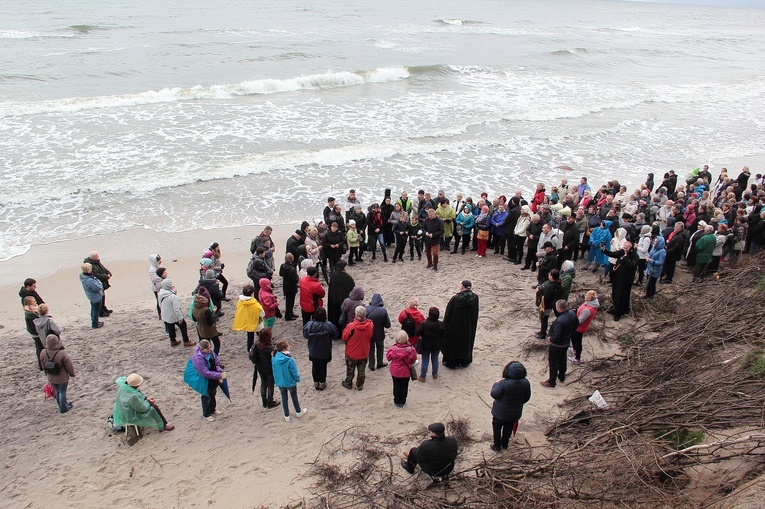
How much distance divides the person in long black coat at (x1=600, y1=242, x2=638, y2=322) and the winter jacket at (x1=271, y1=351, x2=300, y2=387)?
5.91 metres

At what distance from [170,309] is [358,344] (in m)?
3.41

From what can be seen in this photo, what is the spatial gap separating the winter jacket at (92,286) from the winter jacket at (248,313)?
3.13m

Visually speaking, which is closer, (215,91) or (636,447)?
(636,447)

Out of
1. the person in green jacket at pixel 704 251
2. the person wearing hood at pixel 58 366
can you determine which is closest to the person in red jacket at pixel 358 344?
the person wearing hood at pixel 58 366

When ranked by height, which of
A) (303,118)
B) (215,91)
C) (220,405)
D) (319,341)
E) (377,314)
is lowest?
(220,405)

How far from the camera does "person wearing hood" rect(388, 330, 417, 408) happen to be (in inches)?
286

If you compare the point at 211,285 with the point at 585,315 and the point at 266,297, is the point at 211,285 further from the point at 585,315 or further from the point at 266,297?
the point at 585,315

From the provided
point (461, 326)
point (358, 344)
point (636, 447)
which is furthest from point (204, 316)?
point (636, 447)

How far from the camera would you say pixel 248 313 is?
877cm

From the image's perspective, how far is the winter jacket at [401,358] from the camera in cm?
729

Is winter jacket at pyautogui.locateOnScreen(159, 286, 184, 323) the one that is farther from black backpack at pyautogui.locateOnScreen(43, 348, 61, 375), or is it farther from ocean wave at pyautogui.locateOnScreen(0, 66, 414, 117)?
ocean wave at pyautogui.locateOnScreen(0, 66, 414, 117)

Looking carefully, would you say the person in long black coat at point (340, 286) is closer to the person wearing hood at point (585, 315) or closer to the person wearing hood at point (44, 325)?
the person wearing hood at point (585, 315)

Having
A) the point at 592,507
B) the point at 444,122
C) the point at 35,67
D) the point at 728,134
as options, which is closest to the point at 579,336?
the point at 592,507

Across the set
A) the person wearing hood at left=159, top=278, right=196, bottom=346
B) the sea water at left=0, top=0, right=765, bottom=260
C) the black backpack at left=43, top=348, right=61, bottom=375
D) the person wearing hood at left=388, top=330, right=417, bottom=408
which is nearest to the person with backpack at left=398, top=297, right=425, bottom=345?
the person wearing hood at left=388, top=330, right=417, bottom=408
